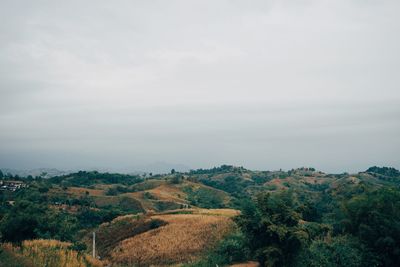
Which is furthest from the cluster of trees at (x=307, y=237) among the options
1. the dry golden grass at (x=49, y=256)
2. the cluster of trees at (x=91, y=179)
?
the cluster of trees at (x=91, y=179)

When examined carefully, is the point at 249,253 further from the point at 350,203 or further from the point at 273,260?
the point at 350,203

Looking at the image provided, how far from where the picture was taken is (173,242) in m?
31.4

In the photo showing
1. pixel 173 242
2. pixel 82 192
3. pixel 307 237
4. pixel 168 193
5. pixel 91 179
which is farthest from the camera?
pixel 91 179

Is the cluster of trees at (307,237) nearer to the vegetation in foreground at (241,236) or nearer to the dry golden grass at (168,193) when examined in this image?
the vegetation in foreground at (241,236)

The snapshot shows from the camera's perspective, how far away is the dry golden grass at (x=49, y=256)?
15.4 meters

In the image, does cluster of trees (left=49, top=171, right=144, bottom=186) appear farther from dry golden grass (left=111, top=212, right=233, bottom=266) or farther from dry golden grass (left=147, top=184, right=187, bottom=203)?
dry golden grass (left=111, top=212, right=233, bottom=266)

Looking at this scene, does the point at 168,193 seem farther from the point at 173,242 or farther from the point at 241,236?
the point at 241,236

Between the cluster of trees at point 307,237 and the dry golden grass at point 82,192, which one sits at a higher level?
the cluster of trees at point 307,237

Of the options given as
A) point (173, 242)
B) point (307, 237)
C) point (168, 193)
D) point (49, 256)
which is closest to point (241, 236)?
point (173, 242)

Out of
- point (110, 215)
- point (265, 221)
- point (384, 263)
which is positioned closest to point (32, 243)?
point (265, 221)

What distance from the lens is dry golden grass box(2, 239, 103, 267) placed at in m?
15.4

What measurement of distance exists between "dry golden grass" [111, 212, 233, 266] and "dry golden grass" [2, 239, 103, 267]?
10.6 meters

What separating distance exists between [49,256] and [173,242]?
1612 centimetres

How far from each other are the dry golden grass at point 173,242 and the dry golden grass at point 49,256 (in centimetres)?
1061
